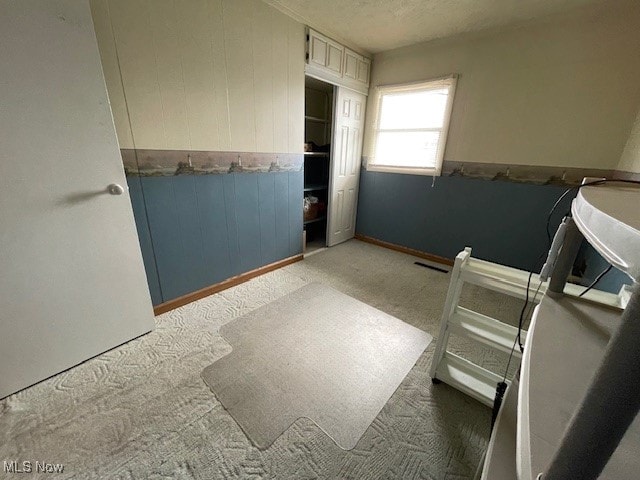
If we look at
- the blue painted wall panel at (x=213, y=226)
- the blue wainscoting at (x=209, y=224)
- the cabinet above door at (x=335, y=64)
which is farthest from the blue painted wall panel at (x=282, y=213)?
the cabinet above door at (x=335, y=64)

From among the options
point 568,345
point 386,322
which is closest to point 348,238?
point 386,322

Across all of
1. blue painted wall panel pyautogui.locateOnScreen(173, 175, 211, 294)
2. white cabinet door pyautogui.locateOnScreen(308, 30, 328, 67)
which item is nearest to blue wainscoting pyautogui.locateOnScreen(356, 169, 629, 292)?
white cabinet door pyautogui.locateOnScreen(308, 30, 328, 67)

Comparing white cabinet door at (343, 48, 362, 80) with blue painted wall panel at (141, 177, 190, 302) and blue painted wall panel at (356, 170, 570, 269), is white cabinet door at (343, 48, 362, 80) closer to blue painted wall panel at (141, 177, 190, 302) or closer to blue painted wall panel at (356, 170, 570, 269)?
blue painted wall panel at (356, 170, 570, 269)

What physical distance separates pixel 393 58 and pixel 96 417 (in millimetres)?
3885

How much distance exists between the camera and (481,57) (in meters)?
2.41

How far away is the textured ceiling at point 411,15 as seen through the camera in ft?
6.44

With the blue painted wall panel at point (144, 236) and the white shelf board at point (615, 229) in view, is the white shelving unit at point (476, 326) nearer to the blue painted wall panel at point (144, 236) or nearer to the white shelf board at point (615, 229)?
the white shelf board at point (615, 229)

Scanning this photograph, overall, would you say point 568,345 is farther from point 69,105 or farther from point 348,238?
point 348,238

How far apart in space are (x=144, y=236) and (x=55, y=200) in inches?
20.9

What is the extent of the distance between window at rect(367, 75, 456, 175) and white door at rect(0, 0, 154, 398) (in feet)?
9.09

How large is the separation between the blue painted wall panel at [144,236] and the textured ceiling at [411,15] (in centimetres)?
179

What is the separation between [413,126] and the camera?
2959 mm

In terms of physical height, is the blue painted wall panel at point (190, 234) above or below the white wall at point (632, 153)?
below

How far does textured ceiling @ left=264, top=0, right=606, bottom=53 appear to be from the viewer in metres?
1.96
